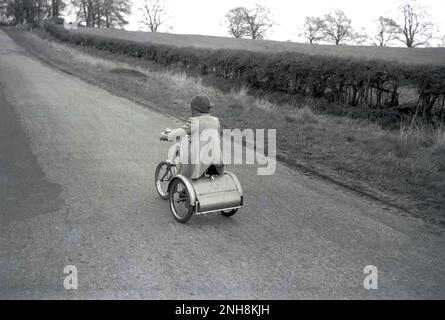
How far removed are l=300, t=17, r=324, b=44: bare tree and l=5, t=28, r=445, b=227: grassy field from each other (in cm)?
6248

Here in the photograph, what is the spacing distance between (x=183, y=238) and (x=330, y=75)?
1119cm

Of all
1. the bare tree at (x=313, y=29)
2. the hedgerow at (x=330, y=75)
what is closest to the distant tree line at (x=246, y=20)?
the bare tree at (x=313, y=29)

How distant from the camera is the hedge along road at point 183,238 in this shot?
13.1 feet

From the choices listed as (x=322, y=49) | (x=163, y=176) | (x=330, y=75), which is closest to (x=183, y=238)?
(x=163, y=176)

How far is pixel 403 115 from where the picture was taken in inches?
481

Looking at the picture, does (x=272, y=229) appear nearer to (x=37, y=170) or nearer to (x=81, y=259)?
(x=81, y=259)

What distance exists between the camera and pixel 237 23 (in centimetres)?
8088

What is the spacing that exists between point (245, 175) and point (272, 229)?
2376 mm

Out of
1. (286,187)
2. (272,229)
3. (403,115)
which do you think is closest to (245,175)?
(286,187)

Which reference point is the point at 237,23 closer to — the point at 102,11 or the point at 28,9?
the point at 102,11

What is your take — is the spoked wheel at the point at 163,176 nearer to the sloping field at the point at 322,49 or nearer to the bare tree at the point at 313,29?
the sloping field at the point at 322,49

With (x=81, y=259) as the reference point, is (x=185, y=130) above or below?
above

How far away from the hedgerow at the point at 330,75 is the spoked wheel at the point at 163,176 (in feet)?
27.4

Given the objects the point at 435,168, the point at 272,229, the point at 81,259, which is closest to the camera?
the point at 81,259
